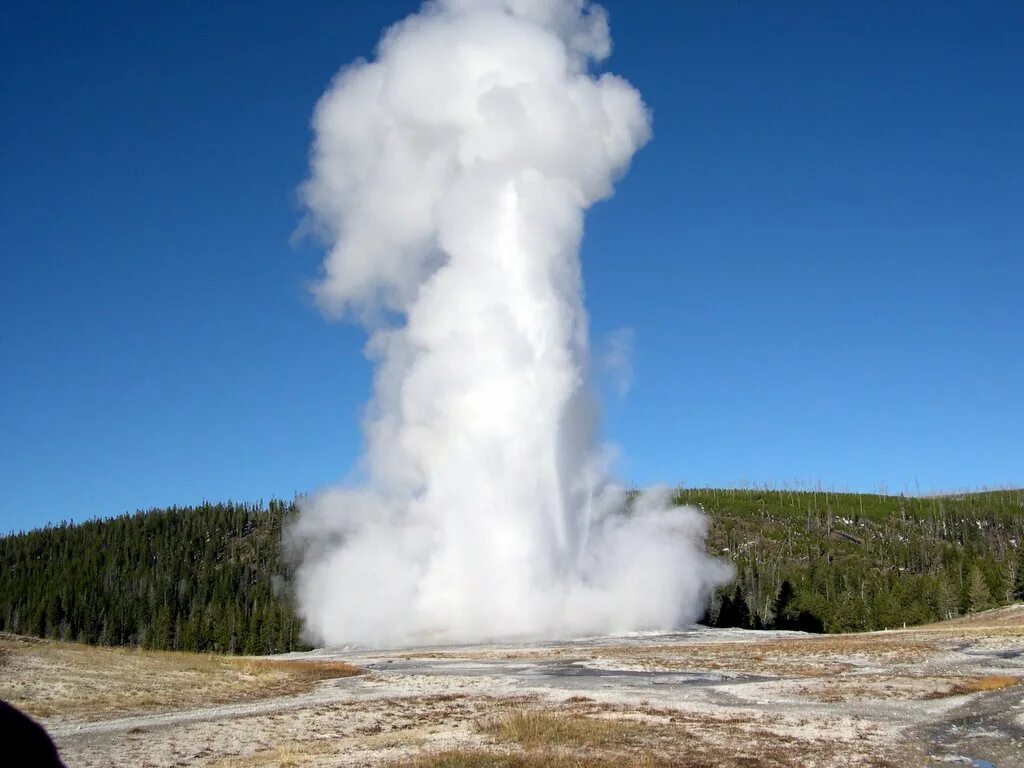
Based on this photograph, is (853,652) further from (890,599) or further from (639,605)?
(890,599)

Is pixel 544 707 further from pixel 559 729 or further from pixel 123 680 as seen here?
pixel 123 680

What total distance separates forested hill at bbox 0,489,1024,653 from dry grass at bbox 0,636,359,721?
55.8m

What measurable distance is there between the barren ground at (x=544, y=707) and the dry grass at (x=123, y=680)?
11 cm

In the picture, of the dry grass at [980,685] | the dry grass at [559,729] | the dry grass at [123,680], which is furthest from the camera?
the dry grass at [980,685]

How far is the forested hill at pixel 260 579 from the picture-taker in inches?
3787

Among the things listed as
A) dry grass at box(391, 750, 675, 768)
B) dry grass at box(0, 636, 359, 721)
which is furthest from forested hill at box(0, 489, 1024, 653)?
dry grass at box(391, 750, 675, 768)

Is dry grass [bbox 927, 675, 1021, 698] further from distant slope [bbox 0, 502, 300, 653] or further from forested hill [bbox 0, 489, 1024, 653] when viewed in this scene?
distant slope [bbox 0, 502, 300, 653]

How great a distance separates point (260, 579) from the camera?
150 m

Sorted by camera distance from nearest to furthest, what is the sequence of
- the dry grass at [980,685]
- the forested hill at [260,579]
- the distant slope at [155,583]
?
the dry grass at [980,685]
the forested hill at [260,579]
the distant slope at [155,583]

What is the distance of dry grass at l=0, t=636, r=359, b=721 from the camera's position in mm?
24609

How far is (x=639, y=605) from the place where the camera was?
63281mm

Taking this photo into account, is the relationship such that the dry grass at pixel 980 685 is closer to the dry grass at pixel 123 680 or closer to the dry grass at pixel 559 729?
the dry grass at pixel 559 729

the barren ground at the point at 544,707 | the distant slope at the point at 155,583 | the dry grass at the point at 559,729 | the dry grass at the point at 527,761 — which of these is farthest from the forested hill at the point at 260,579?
the dry grass at the point at 527,761

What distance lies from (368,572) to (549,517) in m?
15.9
